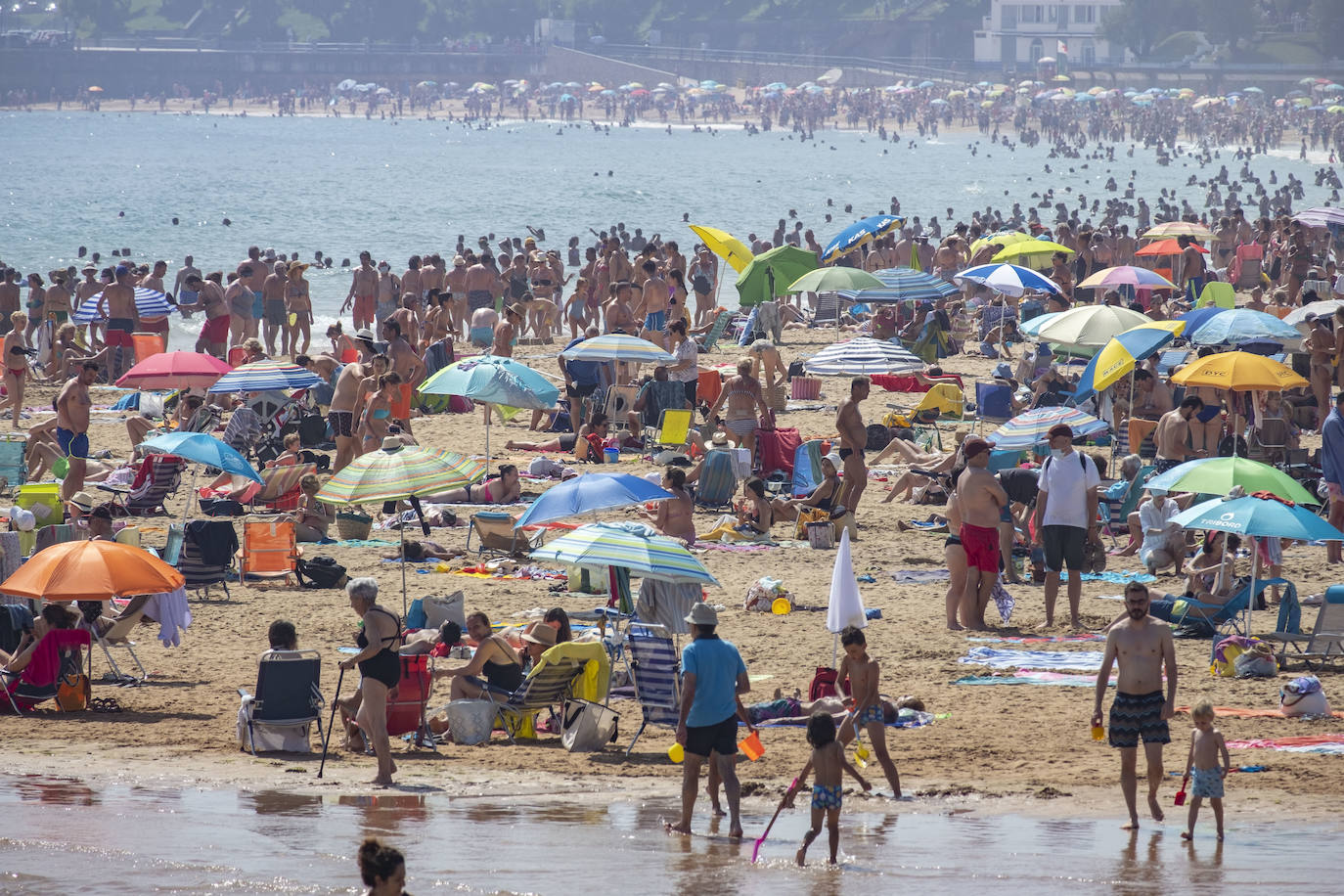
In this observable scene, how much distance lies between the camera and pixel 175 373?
1420cm

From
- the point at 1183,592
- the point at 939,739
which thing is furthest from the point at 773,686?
the point at 1183,592

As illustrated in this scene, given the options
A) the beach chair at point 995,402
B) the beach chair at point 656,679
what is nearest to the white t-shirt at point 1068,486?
the beach chair at point 656,679

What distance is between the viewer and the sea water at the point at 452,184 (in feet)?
171

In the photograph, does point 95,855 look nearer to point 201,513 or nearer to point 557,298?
point 201,513

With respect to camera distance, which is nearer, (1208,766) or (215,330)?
(1208,766)

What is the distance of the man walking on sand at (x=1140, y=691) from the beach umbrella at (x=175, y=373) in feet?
30.6

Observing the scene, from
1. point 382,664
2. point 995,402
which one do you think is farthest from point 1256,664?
point 995,402

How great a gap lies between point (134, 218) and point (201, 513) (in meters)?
48.1

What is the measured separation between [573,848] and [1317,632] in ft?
14.8

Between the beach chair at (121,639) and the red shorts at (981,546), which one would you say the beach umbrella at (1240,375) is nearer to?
the red shorts at (981,546)

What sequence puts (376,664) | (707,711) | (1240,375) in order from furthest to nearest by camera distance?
(1240,375) → (376,664) → (707,711)

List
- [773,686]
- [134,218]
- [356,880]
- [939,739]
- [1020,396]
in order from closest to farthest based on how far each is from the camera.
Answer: [356,880]
[939,739]
[773,686]
[1020,396]
[134,218]

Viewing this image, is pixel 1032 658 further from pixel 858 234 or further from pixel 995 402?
pixel 858 234

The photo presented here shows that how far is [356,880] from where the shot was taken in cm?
632
